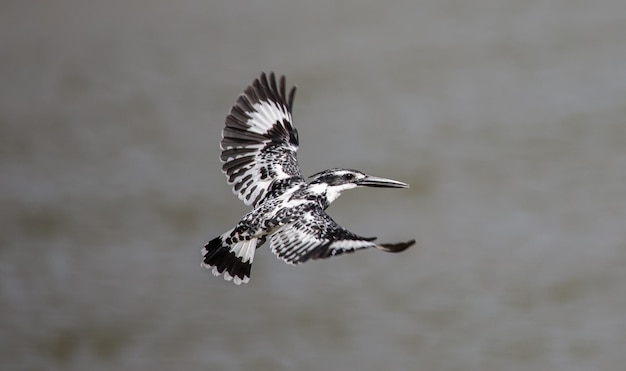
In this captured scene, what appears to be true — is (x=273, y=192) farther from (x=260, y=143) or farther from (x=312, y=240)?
(x=312, y=240)

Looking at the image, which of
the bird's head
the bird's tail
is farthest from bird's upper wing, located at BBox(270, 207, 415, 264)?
the bird's tail

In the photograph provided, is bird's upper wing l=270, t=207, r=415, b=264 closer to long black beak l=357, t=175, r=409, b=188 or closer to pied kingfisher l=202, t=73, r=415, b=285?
pied kingfisher l=202, t=73, r=415, b=285

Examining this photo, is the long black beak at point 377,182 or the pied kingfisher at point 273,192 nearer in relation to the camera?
the pied kingfisher at point 273,192

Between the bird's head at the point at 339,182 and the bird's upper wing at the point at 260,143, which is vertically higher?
the bird's upper wing at the point at 260,143

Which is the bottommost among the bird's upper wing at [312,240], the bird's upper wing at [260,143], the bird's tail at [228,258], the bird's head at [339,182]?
the bird's upper wing at [312,240]

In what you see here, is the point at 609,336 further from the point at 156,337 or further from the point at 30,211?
the point at 30,211

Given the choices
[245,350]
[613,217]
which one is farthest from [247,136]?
[613,217]

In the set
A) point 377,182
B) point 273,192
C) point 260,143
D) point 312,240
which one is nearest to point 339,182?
point 377,182

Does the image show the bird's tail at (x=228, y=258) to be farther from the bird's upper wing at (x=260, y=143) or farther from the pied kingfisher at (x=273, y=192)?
the bird's upper wing at (x=260, y=143)

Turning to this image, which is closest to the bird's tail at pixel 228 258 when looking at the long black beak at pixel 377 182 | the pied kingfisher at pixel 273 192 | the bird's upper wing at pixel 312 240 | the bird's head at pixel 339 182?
the pied kingfisher at pixel 273 192
